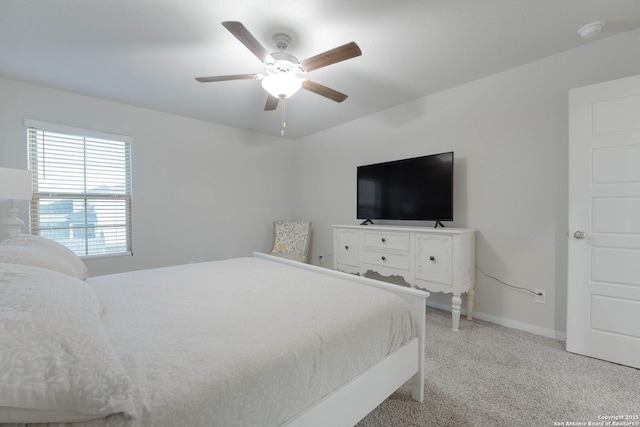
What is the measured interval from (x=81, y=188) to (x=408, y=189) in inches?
146

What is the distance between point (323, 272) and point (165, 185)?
267 centimetres

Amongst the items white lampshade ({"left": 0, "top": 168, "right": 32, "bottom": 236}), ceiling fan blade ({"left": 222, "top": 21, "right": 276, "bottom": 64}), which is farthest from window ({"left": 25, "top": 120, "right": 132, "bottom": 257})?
ceiling fan blade ({"left": 222, "top": 21, "right": 276, "bottom": 64})

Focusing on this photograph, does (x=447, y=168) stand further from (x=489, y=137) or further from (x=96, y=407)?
(x=96, y=407)

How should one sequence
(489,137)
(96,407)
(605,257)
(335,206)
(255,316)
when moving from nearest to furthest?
(96,407) < (255,316) < (605,257) < (489,137) < (335,206)

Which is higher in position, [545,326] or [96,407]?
[96,407]

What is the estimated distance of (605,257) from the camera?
76.8 inches

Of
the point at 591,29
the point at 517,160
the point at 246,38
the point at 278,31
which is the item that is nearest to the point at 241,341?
the point at 246,38

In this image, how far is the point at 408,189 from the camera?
304cm

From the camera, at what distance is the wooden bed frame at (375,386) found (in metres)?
1.03

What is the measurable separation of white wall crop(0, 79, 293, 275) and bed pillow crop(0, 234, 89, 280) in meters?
1.87

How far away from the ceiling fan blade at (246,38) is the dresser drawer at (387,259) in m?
2.11

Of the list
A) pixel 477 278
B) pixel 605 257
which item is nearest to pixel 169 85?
pixel 477 278

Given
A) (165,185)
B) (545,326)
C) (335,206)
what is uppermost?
(165,185)

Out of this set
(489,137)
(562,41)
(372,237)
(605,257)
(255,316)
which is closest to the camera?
(255,316)
